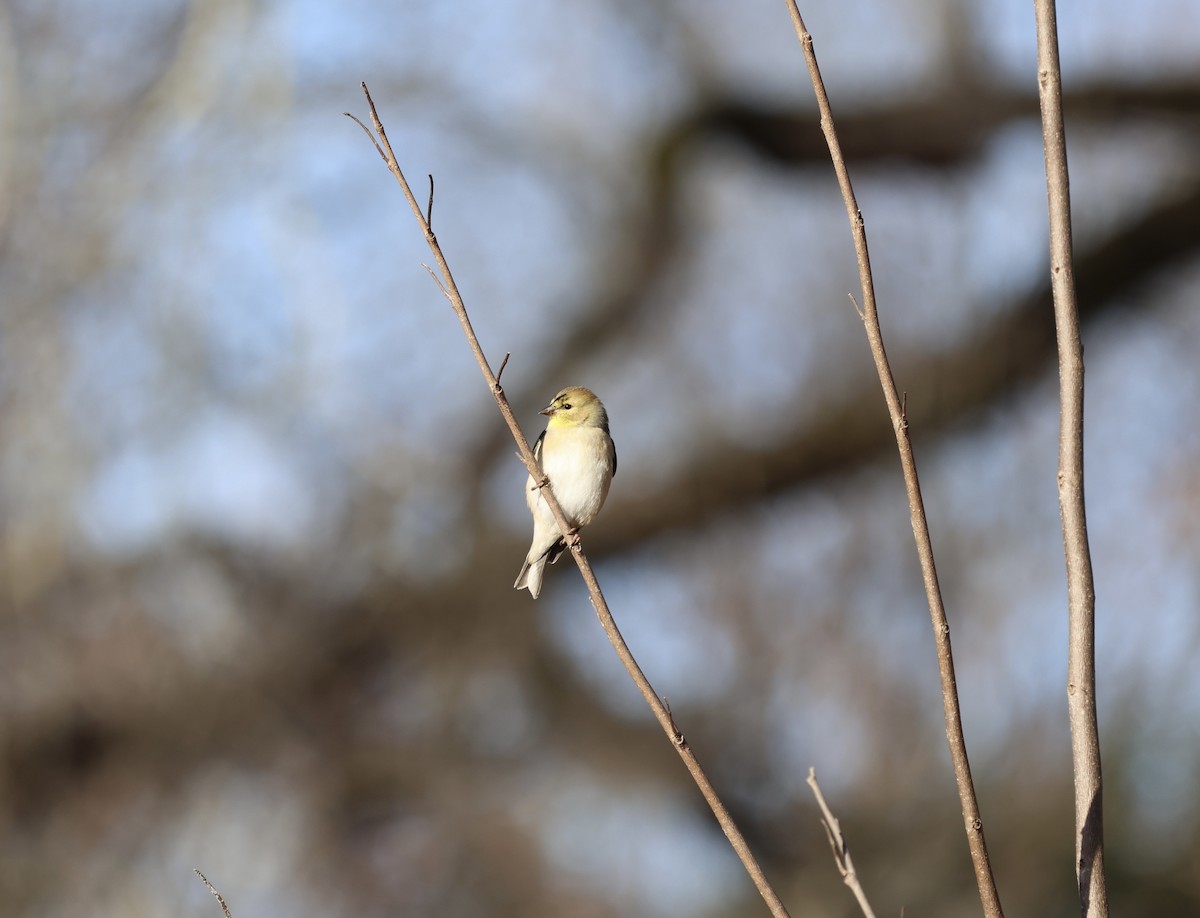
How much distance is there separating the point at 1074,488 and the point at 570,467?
159cm

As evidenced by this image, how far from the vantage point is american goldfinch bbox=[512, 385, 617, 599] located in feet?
8.87

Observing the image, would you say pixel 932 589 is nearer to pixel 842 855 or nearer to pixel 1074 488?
pixel 1074 488

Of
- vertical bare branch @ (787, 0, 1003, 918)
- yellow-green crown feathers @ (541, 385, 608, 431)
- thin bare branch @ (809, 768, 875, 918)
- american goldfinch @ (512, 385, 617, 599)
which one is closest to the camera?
vertical bare branch @ (787, 0, 1003, 918)

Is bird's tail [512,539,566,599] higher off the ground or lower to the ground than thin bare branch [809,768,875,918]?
higher

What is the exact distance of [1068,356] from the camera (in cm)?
122

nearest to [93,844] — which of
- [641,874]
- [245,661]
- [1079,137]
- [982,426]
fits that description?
[245,661]

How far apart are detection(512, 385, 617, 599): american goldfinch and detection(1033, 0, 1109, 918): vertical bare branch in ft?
4.78

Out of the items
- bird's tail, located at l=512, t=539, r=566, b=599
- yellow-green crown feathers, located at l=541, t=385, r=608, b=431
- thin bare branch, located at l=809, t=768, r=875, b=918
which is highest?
yellow-green crown feathers, located at l=541, t=385, r=608, b=431

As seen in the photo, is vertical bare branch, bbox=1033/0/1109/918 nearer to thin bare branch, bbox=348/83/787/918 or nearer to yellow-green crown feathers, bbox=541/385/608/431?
thin bare branch, bbox=348/83/787/918

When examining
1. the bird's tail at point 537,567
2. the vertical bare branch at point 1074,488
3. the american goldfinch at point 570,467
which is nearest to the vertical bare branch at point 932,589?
the vertical bare branch at point 1074,488

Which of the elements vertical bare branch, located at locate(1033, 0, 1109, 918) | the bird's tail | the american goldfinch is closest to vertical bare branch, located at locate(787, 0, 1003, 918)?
vertical bare branch, located at locate(1033, 0, 1109, 918)

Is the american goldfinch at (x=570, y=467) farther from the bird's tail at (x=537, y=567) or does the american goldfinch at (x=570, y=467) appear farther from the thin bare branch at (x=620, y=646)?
the thin bare branch at (x=620, y=646)

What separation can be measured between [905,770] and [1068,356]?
5.60 meters

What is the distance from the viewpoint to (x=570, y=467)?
272 cm
